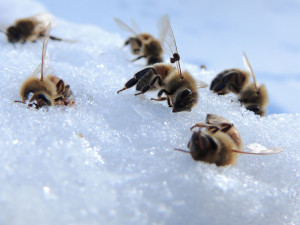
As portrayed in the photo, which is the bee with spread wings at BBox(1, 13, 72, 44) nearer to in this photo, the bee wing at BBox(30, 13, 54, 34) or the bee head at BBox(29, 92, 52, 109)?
the bee wing at BBox(30, 13, 54, 34)

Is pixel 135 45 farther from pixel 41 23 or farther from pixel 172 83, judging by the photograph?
pixel 172 83

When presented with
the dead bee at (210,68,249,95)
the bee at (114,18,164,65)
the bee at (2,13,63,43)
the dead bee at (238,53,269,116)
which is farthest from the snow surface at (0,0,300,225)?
the bee at (2,13,63,43)

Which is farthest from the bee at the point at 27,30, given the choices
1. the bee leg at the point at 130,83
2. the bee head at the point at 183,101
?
the bee head at the point at 183,101

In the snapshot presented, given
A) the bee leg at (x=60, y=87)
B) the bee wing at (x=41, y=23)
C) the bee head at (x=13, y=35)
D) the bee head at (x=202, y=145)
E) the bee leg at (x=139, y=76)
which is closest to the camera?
the bee head at (x=202, y=145)

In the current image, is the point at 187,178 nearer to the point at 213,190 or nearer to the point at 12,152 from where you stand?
the point at 213,190

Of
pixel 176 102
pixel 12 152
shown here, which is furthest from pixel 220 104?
pixel 12 152

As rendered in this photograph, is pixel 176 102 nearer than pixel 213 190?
No

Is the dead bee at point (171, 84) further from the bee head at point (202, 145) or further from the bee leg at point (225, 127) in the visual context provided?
the bee head at point (202, 145)
